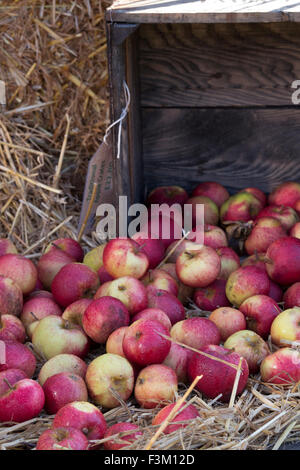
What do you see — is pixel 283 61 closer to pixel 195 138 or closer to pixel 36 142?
pixel 195 138

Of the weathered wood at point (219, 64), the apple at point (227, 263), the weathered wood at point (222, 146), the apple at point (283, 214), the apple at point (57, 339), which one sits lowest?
the apple at point (57, 339)

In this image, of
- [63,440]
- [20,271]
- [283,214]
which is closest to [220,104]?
[283,214]

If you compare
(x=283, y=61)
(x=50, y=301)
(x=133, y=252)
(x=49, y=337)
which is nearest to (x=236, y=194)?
(x=283, y=61)

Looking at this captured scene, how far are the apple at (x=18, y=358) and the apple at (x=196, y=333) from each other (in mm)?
512

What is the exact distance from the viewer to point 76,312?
99.2 inches

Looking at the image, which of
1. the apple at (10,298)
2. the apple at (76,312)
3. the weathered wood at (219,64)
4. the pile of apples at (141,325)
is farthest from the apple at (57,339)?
the weathered wood at (219,64)

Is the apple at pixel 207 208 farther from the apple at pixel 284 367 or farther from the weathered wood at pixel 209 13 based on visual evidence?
the apple at pixel 284 367

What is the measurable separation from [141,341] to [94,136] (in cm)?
186

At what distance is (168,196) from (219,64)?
2.56ft

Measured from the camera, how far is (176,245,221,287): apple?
2.69 metres

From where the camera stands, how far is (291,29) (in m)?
3.39

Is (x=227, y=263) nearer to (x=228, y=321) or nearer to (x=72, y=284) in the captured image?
(x=228, y=321)

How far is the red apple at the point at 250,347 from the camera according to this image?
230 cm

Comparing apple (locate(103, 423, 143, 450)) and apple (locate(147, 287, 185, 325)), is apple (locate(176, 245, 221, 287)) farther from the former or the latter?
apple (locate(103, 423, 143, 450))
